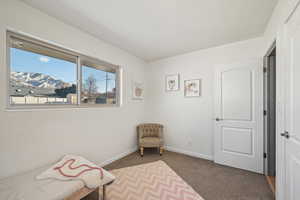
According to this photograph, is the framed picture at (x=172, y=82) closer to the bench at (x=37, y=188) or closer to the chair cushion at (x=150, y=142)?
the chair cushion at (x=150, y=142)

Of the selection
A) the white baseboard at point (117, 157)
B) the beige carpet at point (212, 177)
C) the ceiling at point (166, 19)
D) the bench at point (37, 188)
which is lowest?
the beige carpet at point (212, 177)

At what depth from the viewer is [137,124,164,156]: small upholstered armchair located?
9.65 ft

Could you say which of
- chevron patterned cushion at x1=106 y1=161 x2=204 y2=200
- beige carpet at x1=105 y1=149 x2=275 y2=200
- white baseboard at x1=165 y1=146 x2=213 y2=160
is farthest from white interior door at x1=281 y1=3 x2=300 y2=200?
white baseboard at x1=165 y1=146 x2=213 y2=160

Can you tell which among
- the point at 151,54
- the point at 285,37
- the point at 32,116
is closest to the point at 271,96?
the point at 285,37

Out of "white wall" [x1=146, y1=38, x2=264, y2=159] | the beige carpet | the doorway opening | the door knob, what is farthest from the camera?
"white wall" [x1=146, y1=38, x2=264, y2=159]

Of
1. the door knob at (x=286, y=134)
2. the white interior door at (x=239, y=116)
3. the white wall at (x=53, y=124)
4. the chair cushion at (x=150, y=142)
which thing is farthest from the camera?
the chair cushion at (x=150, y=142)

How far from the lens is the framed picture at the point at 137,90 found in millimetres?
3244

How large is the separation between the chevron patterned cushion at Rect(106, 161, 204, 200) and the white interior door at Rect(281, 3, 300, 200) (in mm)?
964

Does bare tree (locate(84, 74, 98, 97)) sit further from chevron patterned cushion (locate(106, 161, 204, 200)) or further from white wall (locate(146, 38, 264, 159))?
white wall (locate(146, 38, 264, 159))

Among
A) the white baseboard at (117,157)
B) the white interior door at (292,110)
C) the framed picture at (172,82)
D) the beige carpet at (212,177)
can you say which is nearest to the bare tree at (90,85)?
the white baseboard at (117,157)

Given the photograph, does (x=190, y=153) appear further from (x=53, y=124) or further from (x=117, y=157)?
(x=53, y=124)

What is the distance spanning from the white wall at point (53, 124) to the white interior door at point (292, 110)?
2592 millimetres

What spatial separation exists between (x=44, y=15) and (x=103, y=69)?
1156mm

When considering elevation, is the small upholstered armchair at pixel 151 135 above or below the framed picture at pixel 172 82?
below
